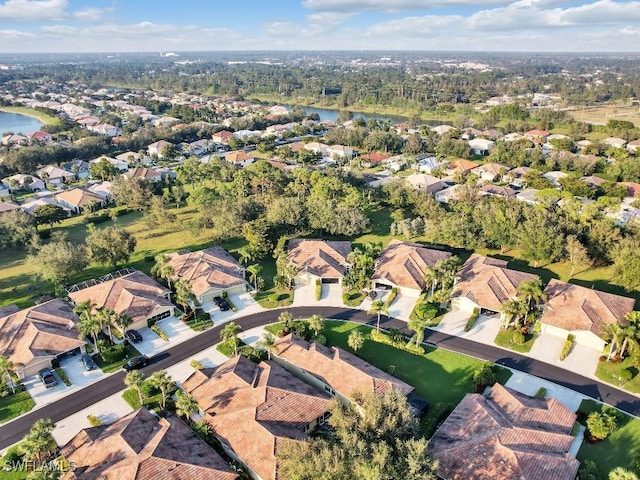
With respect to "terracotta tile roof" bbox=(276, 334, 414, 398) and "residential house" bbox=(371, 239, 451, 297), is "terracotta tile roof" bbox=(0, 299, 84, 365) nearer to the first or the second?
"terracotta tile roof" bbox=(276, 334, 414, 398)

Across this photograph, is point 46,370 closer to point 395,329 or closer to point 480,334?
point 395,329

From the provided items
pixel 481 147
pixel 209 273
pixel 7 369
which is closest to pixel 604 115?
pixel 481 147

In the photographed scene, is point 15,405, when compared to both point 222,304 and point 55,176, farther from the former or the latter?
point 55,176

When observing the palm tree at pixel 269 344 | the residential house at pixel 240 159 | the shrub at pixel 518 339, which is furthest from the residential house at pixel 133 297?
the residential house at pixel 240 159

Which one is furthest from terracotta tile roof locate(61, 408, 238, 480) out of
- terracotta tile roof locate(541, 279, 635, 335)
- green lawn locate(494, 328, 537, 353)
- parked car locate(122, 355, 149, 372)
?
terracotta tile roof locate(541, 279, 635, 335)

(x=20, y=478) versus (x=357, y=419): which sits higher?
(x=357, y=419)

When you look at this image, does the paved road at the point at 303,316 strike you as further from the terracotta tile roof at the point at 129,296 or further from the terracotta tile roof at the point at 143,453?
the terracotta tile roof at the point at 143,453

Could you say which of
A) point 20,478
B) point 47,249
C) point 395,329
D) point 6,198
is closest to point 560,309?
point 395,329
